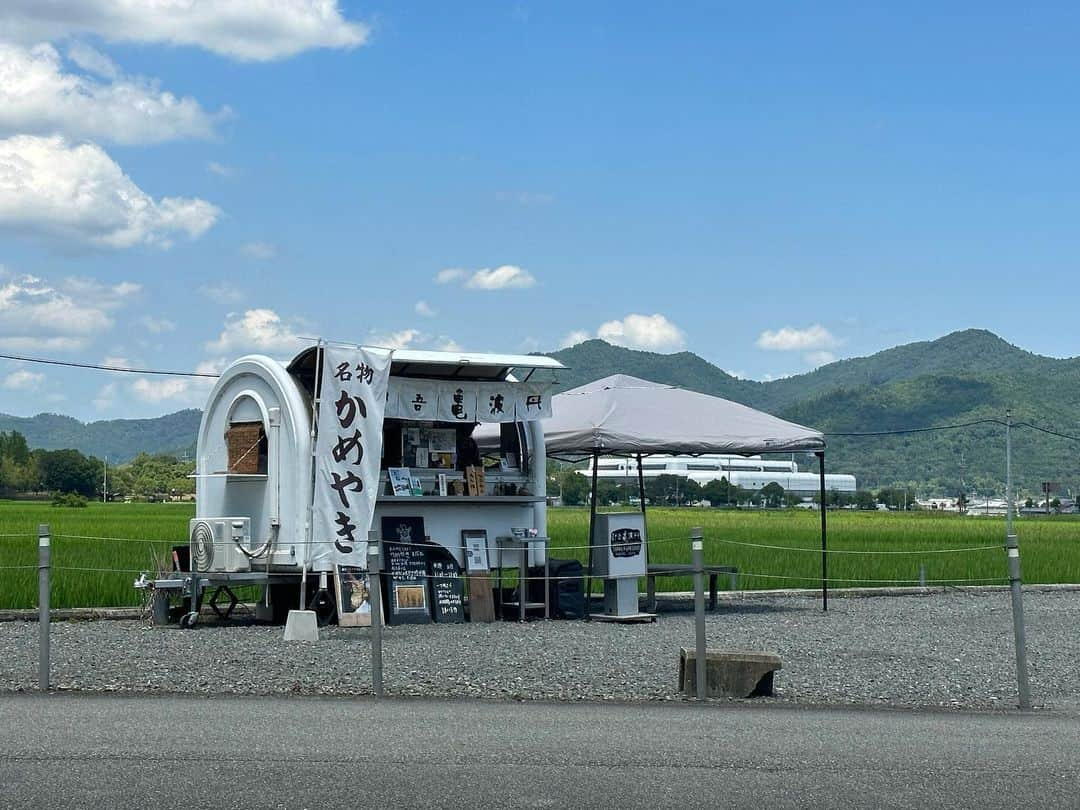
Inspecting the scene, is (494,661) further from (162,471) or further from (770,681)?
(162,471)

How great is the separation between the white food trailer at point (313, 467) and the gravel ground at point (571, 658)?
0.89 metres

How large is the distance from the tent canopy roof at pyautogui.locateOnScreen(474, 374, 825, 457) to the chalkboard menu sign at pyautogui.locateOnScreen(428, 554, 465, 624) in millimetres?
2179

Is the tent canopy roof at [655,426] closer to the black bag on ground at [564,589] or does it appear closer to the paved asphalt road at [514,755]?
the black bag on ground at [564,589]

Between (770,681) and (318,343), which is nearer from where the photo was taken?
(770,681)

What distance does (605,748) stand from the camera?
7.76 m

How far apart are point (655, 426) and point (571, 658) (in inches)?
213

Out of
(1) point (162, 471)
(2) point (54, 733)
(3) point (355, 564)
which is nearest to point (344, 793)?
(2) point (54, 733)

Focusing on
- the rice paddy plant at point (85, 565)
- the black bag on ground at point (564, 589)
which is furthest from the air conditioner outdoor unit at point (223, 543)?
the black bag on ground at point (564, 589)

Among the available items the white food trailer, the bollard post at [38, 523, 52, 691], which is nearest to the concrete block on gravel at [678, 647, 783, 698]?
the bollard post at [38, 523, 52, 691]

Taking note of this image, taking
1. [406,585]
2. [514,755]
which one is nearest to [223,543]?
[406,585]

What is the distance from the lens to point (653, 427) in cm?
1728

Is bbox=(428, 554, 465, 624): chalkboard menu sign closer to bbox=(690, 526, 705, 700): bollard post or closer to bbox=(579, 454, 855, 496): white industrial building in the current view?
bbox=(690, 526, 705, 700): bollard post

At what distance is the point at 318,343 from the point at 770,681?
292 inches

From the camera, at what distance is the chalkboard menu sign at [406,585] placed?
626 inches
